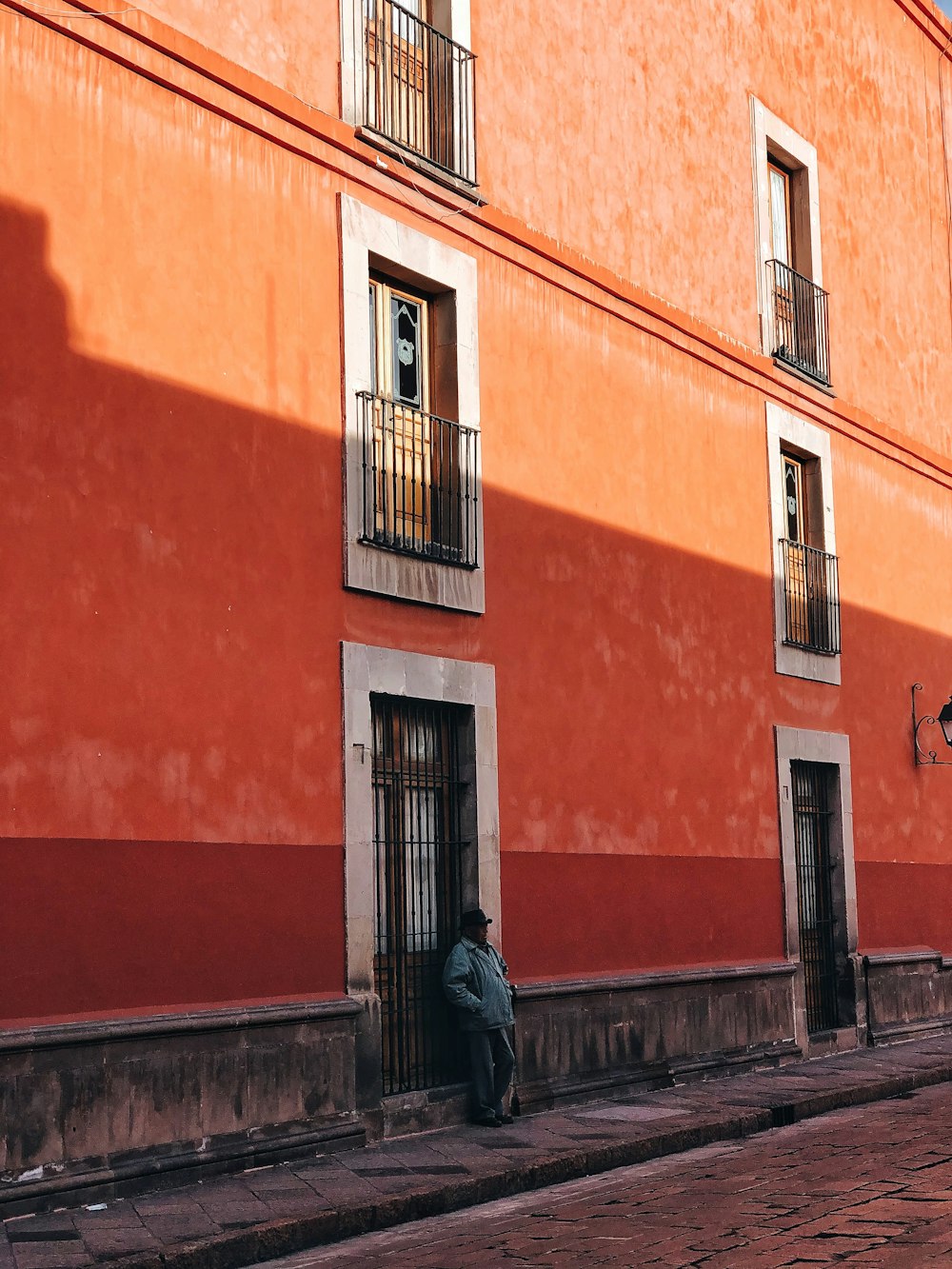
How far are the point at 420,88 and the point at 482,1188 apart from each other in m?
7.47

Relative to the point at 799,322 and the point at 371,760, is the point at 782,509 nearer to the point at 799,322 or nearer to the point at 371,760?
the point at 799,322

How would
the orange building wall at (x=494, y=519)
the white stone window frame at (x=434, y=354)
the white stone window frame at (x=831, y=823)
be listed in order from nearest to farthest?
the orange building wall at (x=494, y=519) → the white stone window frame at (x=434, y=354) → the white stone window frame at (x=831, y=823)

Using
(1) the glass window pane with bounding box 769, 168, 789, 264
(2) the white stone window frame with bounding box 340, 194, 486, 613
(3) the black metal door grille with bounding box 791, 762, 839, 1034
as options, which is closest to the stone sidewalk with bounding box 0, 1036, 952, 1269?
(3) the black metal door grille with bounding box 791, 762, 839, 1034

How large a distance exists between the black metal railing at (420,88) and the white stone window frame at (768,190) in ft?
14.6

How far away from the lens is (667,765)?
13.4 metres

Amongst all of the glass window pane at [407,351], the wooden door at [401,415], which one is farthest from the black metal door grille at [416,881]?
the glass window pane at [407,351]

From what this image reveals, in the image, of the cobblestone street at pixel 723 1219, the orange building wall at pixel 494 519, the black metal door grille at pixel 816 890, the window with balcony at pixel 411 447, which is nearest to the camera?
the cobblestone street at pixel 723 1219

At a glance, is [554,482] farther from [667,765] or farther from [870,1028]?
A: [870,1028]

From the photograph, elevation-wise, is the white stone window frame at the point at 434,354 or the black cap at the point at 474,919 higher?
the white stone window frame at the point at 434,354

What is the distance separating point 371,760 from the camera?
10578mm

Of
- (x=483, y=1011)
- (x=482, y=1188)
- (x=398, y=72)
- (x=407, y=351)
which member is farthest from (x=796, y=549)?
(x=482, y=1188)

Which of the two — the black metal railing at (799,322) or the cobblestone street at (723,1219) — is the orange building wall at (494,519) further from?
the cobblestone street at (723,1219)

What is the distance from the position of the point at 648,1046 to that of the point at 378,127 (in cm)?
705

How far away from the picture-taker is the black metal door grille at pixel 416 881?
1066cm
